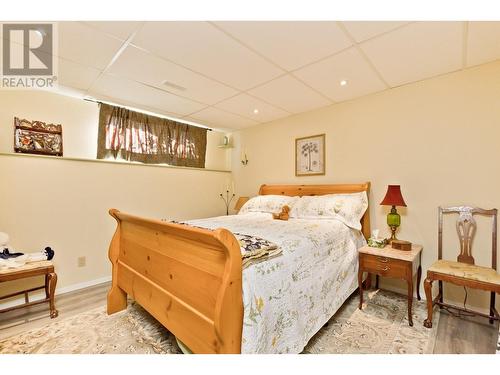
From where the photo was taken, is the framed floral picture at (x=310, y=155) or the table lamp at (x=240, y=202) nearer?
the framed floral picture at (x=310, y=155)

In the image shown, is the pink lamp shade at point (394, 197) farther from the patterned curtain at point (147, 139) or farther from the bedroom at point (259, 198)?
the patterned curtain at point (147, 139)

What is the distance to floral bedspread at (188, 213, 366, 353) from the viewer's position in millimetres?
1272

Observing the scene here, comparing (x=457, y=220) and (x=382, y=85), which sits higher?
(x=382, y=85)

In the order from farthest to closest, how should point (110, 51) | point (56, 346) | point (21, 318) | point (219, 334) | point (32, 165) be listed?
point (32, 165), point (21, 318), point (110, 51), point (56, 346), point (219, 334)

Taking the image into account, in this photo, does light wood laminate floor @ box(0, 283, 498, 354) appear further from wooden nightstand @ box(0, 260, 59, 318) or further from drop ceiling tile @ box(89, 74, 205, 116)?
drop ceiling tile @ box(89, 74, 205, 116)

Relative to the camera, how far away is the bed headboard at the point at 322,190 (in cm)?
272

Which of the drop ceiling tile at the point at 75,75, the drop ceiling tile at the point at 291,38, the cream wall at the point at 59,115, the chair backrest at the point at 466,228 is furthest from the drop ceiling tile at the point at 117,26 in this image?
the chair backrest at the point at 466,228

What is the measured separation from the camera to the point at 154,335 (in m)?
1.79

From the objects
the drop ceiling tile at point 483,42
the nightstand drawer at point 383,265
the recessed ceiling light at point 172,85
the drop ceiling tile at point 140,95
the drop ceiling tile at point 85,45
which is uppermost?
the drop ceiling tile at point 483,42

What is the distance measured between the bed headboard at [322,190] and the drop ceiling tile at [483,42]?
1397mm

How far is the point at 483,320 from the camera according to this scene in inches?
77.7

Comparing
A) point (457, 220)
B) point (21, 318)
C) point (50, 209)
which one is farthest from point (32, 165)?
point (457, 220)
